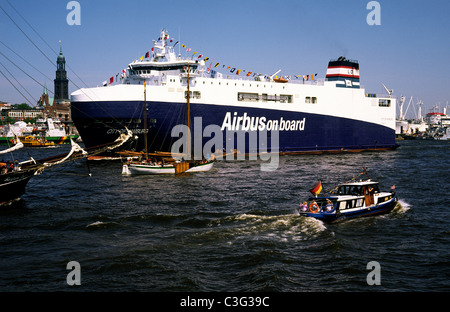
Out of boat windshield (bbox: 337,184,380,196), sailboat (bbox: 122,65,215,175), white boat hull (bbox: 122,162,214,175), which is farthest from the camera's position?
sailboat (bbox: 122,65,215,175)

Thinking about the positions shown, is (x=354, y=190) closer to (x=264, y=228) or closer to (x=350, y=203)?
(x=350, y=203)

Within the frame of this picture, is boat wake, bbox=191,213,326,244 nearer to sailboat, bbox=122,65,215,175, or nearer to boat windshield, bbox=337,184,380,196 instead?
boat windshield, bbox=337,184,380,196

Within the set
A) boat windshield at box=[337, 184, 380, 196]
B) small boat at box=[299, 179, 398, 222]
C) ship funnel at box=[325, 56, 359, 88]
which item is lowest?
small boat at box=[299, 179, 398, 222]

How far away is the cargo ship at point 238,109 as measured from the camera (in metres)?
44.1

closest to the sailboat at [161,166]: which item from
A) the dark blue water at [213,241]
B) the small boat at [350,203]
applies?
the dark blue water at [213,241]

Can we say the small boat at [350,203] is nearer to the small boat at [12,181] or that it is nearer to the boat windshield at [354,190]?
the boat windshield at [354,190]

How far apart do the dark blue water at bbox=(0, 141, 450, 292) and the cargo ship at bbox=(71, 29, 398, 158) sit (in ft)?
46.6

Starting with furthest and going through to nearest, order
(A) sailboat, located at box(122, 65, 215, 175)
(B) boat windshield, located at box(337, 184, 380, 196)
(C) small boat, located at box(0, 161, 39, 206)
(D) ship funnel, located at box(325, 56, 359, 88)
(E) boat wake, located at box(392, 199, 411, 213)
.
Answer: (D) ship funnel, located at box(325, 56, 359, 88), (A) sailboat, located at box(122, 65, 215, 175), (C) small boat, located at box(0, 161, 39, 206), (E) boat wake, located at box(392, 199, 411, 213), (B) boat windshield, located at box(337, 184, 380, 196)

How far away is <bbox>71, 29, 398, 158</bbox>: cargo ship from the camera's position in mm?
44125

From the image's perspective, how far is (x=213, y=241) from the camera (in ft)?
58.3

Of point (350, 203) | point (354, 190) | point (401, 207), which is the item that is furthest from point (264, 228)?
point (401, 207)

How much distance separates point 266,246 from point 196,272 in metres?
3.90

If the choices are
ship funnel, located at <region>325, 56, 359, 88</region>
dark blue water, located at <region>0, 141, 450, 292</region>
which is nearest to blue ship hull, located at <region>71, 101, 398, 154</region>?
ship funnel, located at <region>325, 56, 359, 88</region>

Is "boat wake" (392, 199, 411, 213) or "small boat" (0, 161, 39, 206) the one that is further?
"small boat" (0, 161, 39, 206)
